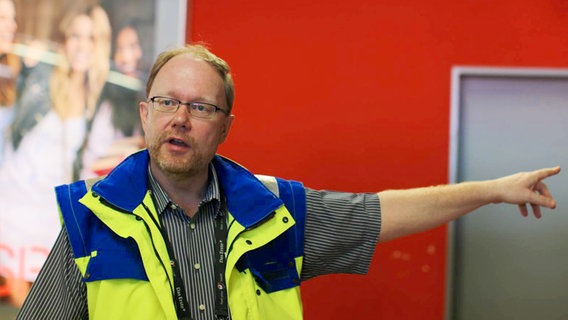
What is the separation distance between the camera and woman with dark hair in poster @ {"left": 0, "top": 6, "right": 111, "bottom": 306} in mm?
2982

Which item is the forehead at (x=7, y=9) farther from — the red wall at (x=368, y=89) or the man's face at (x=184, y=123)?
the man's face at (x=184, y=123)

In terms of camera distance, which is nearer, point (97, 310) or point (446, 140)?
point (97, 310)

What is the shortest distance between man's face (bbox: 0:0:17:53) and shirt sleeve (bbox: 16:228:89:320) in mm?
1553

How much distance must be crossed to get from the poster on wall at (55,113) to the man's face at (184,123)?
1.01m

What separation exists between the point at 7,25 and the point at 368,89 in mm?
1746

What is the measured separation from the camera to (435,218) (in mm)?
2150

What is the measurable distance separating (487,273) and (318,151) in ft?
3.12

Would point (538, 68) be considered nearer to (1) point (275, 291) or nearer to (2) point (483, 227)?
(2) point (483, 227)

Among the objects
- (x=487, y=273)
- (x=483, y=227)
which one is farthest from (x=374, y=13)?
(x=487, y=273)

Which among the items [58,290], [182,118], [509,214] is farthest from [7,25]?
[509,214]

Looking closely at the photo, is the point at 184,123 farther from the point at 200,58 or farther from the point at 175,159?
the point at 200,58

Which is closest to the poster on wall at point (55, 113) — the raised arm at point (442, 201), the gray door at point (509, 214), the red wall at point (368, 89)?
the red wall at point (368, 89)

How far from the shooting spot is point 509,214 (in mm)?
2895

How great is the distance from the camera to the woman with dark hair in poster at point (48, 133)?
9.78 ft
